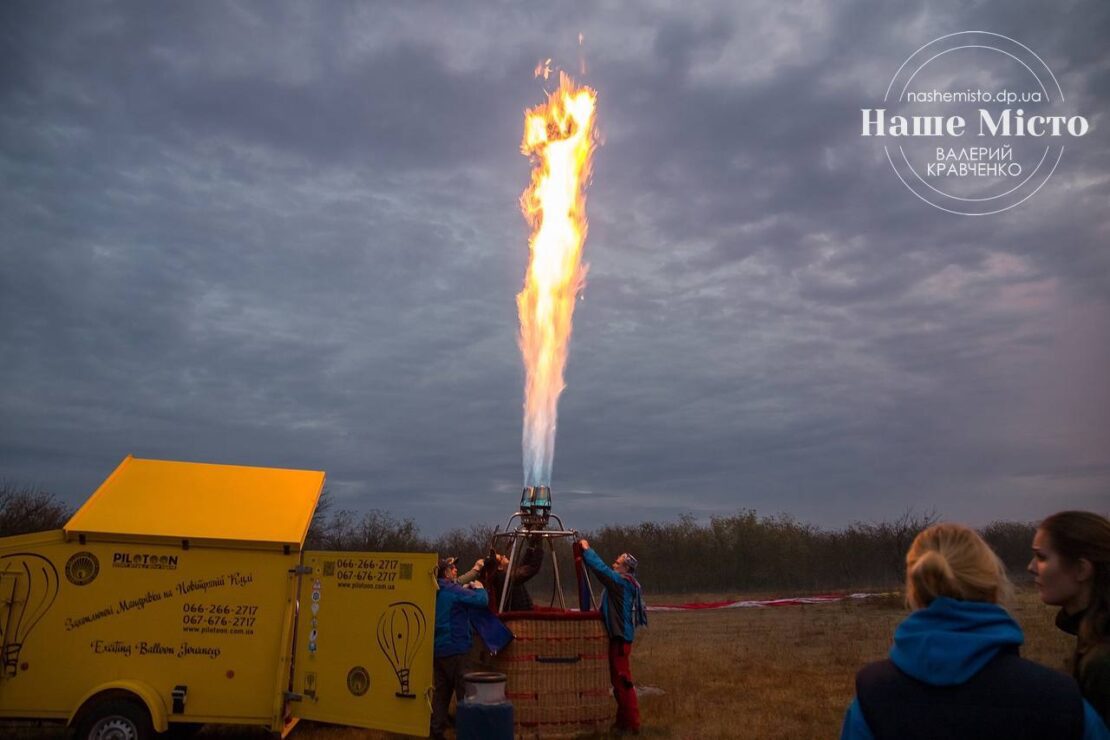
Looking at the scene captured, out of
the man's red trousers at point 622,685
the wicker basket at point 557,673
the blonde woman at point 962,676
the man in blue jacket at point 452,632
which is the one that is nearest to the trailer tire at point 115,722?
the man in blue jacket at point 452,632

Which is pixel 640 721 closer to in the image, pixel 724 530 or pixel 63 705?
pixel 63 705

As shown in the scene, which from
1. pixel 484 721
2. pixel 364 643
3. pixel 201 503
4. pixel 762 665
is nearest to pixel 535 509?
pixel 364 643

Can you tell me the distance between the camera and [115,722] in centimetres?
771

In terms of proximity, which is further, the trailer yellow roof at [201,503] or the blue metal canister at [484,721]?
the trailer yellow roof at [201,503]

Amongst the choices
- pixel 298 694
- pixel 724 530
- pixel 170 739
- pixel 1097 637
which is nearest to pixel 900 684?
pixel 1097 637

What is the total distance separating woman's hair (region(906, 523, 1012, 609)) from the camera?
2.49 metres

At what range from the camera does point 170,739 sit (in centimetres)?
889

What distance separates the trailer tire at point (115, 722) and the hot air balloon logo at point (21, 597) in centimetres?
77

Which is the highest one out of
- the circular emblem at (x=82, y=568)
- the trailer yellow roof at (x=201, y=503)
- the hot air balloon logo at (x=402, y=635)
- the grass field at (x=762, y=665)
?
the trailer yellow roof at (x=201, y=503)

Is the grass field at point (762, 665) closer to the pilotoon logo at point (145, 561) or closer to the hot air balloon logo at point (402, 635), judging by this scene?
the hot air balloon logo at point (402, 635)

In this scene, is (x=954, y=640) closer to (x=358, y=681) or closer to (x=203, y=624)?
(x=358, y=681)

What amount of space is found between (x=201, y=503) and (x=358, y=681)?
223 centimetres

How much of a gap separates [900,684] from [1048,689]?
355mm

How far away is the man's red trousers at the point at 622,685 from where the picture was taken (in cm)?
984
